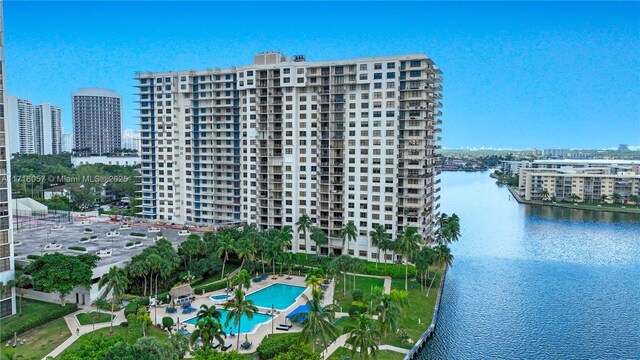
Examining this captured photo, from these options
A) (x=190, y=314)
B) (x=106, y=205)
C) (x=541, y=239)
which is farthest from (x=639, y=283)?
(x=106, y=205)

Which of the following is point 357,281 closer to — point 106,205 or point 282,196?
point 282,196

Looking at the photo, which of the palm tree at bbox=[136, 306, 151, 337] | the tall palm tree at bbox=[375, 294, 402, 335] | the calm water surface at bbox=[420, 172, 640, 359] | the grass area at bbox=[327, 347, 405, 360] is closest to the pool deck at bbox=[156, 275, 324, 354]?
the palm tree at bbox=[136, 306, 151, 337]

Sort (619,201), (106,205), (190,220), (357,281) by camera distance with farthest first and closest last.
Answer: (619,201) → (106,205) → (190,220) → (357,281)

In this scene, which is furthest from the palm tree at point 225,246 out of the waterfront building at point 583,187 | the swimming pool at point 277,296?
the waterfront building at point 583,187

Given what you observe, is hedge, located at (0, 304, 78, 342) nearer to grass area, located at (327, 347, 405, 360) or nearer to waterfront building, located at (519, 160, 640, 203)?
grass area, located at (327, 347, 405, 360)

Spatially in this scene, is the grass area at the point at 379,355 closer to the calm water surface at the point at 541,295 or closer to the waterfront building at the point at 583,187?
the calm water surface at the point at 541,295
